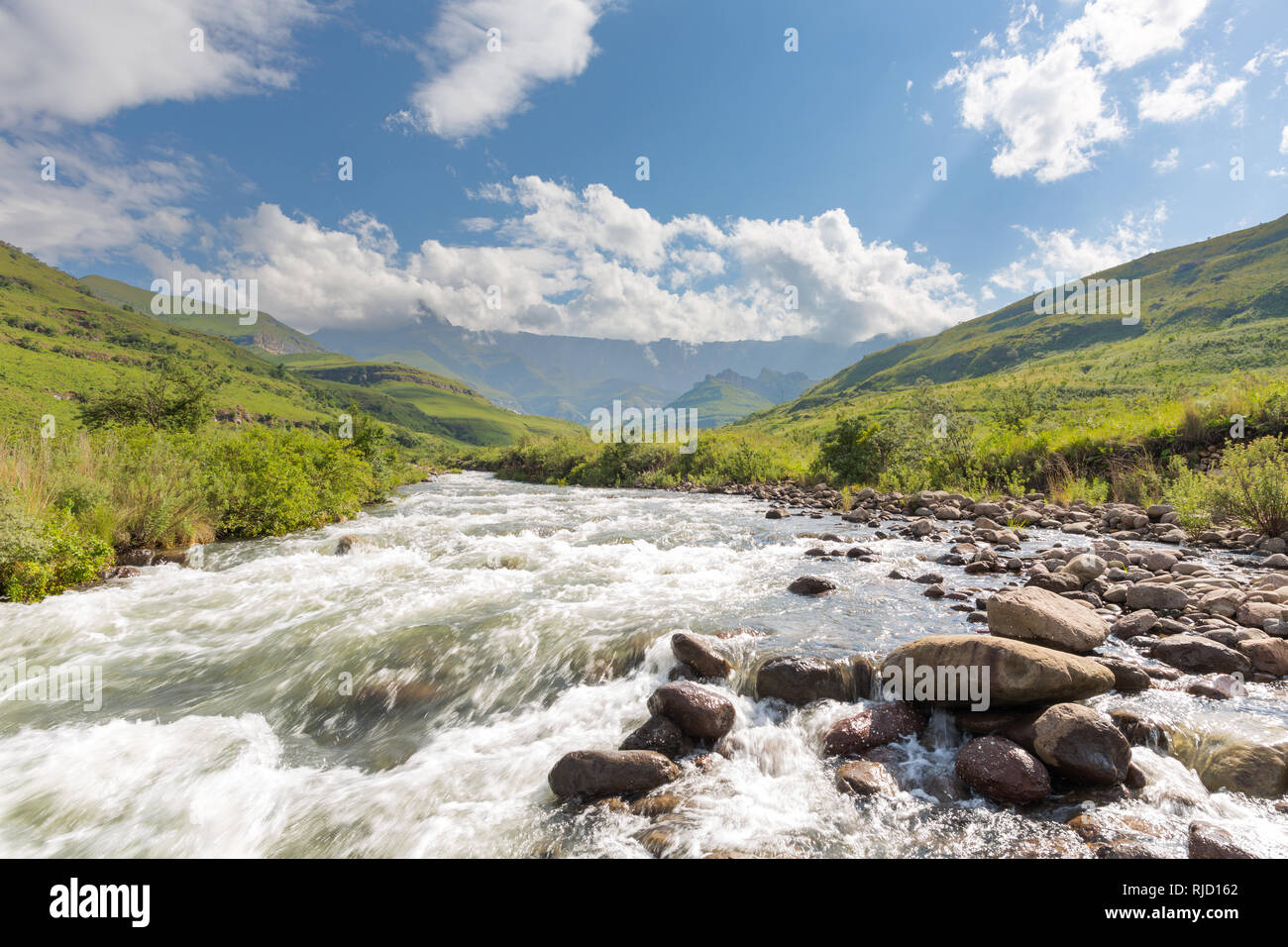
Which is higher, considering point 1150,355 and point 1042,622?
point 1150,355

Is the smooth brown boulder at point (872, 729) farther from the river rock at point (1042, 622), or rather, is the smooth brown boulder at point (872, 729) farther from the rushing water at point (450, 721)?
the river rock at point (1042, 622)

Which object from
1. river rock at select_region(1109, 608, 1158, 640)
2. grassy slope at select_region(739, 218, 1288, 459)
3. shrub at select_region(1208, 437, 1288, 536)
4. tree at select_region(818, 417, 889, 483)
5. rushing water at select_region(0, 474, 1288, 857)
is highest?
grassy slope at select_region(739, 218, 1288, 459)

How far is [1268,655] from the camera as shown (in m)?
6.57

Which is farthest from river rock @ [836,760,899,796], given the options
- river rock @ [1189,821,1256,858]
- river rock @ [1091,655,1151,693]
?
river rock @ [1091,655,1151,693]

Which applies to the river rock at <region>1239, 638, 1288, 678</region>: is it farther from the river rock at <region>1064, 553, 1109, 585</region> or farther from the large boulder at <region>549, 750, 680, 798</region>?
the large boulder at <region>549, 750, 680, 798</region>

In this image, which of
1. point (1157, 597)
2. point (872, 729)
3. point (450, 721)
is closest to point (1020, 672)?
point (872, 729)

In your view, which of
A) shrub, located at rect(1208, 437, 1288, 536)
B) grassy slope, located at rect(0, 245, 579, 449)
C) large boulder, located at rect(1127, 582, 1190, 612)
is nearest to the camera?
large boulder, located at rect(1127, 582, 1190, 612)

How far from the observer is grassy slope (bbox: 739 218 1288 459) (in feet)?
79.6

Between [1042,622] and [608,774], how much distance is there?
19.4 ft

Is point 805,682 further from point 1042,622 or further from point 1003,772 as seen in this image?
point 1042,622

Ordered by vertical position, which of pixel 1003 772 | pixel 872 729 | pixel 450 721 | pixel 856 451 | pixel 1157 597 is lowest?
pixel 450 721

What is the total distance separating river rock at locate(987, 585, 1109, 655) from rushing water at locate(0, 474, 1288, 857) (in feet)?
2.68

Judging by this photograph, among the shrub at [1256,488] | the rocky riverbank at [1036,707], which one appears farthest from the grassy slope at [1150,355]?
the rocky riverbank at [1036,707]
